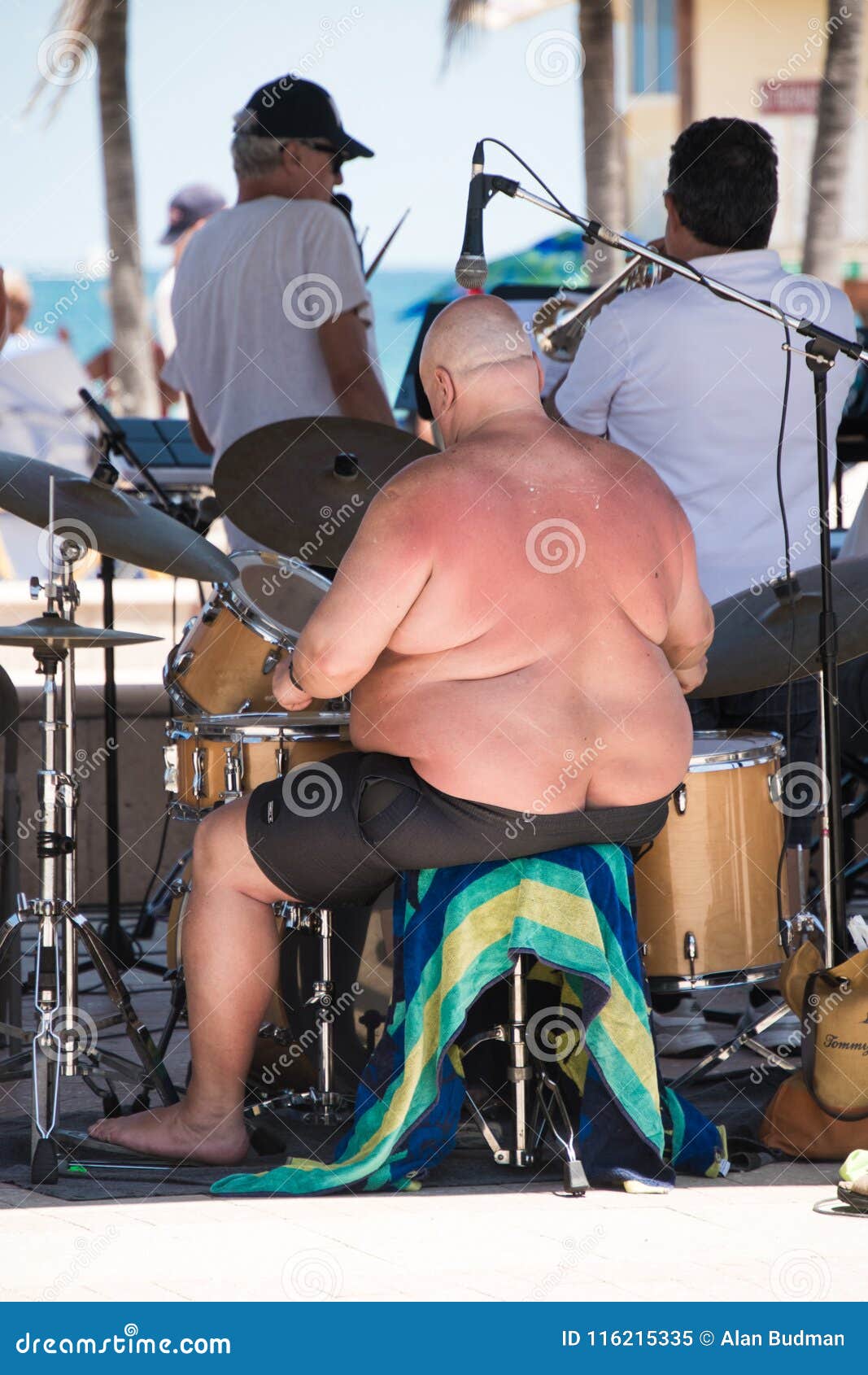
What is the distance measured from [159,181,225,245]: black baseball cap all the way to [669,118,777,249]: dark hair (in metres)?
3.69

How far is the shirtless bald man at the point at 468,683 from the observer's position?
284 cm

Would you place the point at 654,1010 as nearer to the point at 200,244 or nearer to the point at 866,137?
the point at 200,244

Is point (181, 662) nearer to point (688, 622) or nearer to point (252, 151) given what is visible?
point (688, 622)

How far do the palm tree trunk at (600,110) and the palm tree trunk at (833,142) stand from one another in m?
1.28

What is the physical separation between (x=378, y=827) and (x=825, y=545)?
92 cm

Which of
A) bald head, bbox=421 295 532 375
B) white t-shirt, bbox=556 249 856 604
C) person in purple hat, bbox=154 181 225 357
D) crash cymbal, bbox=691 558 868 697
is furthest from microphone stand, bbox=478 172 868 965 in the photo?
person in purple hat, bbox=154 181 225 357

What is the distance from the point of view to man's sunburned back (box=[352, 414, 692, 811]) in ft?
9.34

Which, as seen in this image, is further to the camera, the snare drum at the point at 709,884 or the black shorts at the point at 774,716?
the black shorts at the point at 774,716

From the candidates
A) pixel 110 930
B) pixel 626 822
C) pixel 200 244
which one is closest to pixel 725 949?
pixel 626 822

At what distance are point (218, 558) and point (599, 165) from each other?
7790 mm

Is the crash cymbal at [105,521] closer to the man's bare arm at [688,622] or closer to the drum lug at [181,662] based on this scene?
the drum lug at [181,662]

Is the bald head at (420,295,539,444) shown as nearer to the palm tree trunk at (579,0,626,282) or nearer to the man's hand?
the man's hand

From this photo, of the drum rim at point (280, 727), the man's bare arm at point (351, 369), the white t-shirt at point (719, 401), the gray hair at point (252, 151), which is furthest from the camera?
the gray hair at point (252, 151)

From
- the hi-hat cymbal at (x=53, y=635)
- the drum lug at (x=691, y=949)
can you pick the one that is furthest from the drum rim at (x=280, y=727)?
the drum lug at (x=691, y=949)
